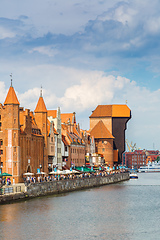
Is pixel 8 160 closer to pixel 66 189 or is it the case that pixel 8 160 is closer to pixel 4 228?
pixel 66 189

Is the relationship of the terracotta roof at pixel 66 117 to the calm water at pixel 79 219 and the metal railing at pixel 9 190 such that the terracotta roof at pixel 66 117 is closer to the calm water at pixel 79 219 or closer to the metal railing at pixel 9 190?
the calm water at pixel 79 219

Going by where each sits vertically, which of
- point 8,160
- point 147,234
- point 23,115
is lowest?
point 147,234

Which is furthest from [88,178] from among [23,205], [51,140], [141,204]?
[23,205]

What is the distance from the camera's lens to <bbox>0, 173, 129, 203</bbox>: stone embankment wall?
76.9 metres

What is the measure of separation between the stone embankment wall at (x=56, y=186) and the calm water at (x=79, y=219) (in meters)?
1.61

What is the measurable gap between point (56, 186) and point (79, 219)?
36243mm

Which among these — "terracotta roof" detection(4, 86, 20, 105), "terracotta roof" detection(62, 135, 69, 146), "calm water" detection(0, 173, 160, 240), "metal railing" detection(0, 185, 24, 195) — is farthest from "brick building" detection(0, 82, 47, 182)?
"terracotta roof" detection(62, 135, 69, 146)

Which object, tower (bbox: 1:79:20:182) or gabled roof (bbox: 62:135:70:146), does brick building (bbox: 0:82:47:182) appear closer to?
tower (bbox: 1:79:20:182)

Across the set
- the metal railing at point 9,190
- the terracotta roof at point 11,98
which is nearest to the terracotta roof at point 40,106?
the terracotta roof at point 11,98

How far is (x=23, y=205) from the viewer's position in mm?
72625

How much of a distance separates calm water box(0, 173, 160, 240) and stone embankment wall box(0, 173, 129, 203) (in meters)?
1.61

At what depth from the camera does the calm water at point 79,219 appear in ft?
172

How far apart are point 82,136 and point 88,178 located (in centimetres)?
4661

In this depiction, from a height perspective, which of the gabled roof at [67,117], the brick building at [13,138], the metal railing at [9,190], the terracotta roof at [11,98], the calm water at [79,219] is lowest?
the calm water at [79,219]
